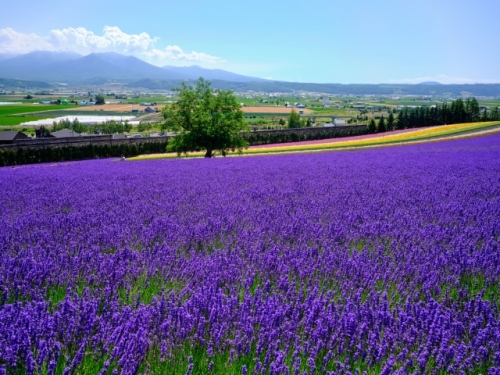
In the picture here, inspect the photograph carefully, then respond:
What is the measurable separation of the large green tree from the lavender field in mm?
25179

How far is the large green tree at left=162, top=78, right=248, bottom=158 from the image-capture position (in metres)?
32.9

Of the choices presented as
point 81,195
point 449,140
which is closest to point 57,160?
point 81,195

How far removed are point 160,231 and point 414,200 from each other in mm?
5386

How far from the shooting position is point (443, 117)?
74.8 meters

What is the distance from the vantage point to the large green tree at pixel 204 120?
32938 mm

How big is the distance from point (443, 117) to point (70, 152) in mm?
66445

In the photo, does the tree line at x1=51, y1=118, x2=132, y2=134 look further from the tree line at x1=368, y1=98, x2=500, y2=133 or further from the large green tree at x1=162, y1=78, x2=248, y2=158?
Result: the large green tree at x1=162, y1=78, x2=248, y2=158

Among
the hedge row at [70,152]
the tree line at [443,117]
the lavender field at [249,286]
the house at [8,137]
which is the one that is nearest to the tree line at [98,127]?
the house at [8,137]

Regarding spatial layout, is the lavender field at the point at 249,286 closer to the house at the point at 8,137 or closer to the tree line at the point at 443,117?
the house at the point at 8,137

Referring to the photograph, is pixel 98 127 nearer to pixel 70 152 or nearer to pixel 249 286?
pixel 70 152

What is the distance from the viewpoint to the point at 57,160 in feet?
130

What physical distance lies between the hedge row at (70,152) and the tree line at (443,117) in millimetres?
41298

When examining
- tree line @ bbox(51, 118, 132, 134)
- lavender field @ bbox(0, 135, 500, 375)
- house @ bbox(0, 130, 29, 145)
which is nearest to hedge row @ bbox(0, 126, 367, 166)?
house @ bbox(0, 130, 29, 145)

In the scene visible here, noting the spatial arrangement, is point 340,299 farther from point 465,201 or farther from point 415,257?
point 465,201
